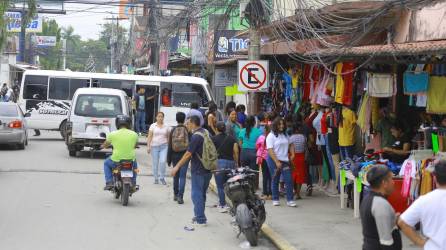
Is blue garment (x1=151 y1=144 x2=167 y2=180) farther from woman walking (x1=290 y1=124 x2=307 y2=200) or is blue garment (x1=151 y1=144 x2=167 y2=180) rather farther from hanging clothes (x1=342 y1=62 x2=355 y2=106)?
hanging clothes (x1=342 y1=62 x2=355 y2=106)

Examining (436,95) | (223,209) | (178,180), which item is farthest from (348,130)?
(178,180)

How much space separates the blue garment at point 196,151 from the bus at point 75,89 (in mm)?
16085

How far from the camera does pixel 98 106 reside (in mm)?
21625

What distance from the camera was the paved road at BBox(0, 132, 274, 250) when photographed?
10.2m

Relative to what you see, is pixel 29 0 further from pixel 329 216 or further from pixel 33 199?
pixel 329 216

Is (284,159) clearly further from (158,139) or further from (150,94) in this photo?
(150,94)

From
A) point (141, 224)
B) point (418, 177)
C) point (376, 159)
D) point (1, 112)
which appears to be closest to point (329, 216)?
point (376, 159)

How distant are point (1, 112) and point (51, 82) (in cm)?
502

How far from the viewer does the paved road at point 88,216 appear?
1024cm

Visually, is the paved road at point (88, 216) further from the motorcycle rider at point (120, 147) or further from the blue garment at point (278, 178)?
the blue garment at point (278, 178)

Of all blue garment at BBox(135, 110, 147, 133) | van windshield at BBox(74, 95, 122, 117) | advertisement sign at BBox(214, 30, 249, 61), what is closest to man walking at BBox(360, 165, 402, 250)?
van windshield at BBox(74, 95, 122, 117)

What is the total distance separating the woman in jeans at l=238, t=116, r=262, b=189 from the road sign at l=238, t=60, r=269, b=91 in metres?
1.02

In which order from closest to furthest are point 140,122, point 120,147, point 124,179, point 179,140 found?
point 124,179 → point 120,147 → point 179,140 → point 140,122

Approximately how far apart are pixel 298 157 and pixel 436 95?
12.5ft
